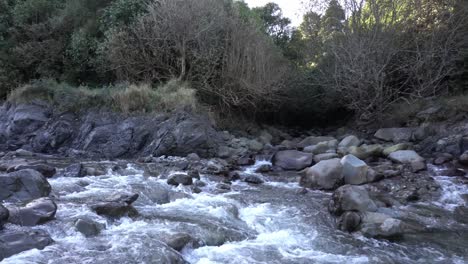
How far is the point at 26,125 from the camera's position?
16016 mm

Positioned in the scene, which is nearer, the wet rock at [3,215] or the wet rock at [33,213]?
the wet rock at [3,215]

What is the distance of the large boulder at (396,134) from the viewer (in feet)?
51.0

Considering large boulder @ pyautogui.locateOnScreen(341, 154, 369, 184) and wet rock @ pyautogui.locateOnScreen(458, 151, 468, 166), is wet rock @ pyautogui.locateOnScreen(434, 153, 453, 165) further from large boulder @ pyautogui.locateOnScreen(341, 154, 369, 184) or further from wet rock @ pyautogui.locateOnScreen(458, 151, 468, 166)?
large boulder @ pyautogui.locateOnScreen(341, 154, 369, 184)

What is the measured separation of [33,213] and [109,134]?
7995mm

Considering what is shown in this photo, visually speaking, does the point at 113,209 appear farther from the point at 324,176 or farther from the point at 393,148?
the point at 393,148

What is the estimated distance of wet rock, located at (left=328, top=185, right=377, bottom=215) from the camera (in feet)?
27.3

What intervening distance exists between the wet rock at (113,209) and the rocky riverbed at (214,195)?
0.02 meters

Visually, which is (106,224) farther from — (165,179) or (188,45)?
(188,45)

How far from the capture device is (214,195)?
9.57m

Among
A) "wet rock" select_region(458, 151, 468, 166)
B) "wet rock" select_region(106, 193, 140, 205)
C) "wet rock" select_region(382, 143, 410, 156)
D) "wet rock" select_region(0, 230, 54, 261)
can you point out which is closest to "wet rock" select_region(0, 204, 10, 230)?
"wet rock" select_region(0, 230, 54, 261)

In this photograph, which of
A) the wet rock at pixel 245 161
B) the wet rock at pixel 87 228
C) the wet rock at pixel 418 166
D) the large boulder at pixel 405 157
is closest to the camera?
the wet rock at pixel 87 228

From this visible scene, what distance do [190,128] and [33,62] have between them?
31.6 feet

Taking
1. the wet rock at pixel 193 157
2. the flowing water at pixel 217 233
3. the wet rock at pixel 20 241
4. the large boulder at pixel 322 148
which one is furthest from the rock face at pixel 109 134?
the wet rock at pixel 20 241

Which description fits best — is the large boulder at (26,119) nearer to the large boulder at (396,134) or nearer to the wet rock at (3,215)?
the wet rock at (3,215)
